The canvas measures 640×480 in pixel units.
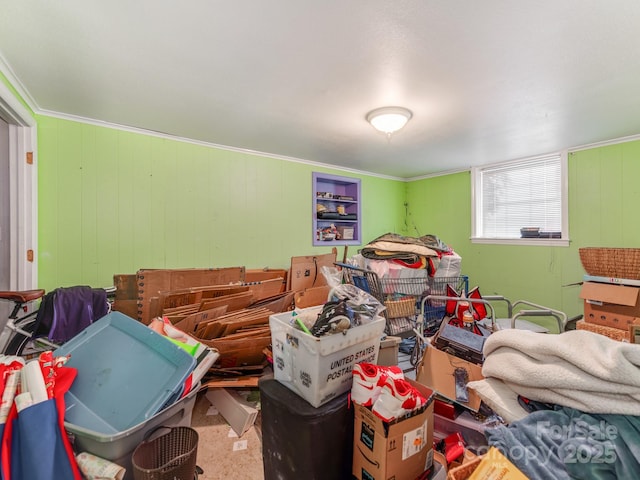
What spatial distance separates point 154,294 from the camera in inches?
102

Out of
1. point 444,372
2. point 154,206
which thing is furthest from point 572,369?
point 154,206

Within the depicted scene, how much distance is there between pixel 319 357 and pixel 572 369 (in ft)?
2.88

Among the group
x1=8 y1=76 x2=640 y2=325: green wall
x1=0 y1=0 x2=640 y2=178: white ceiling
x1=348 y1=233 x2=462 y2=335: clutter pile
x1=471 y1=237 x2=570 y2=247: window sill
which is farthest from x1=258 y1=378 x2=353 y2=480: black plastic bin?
x1=471 y1=237 x2=570 y2=247: window sill

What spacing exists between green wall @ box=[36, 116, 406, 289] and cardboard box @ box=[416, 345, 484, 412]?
240 cm

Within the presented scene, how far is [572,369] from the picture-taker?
94 cm

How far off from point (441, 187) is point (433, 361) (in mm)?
3600

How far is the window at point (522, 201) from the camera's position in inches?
141

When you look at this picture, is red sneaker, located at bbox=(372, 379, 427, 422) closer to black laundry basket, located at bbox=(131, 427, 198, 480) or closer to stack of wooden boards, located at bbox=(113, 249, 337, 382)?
black laundry basket, located at bbox=(131, 427, 198, 480)

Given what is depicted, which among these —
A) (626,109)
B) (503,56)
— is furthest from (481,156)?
(503,56)

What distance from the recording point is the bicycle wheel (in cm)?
199

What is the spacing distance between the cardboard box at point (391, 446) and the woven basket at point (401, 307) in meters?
1.25

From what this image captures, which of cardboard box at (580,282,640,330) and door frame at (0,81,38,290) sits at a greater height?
door frame at (0,81,38,290)

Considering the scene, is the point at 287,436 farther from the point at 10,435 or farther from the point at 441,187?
the point at 441,187

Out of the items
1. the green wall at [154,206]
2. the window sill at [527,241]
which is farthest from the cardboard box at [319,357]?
the window sill at [527,241]
